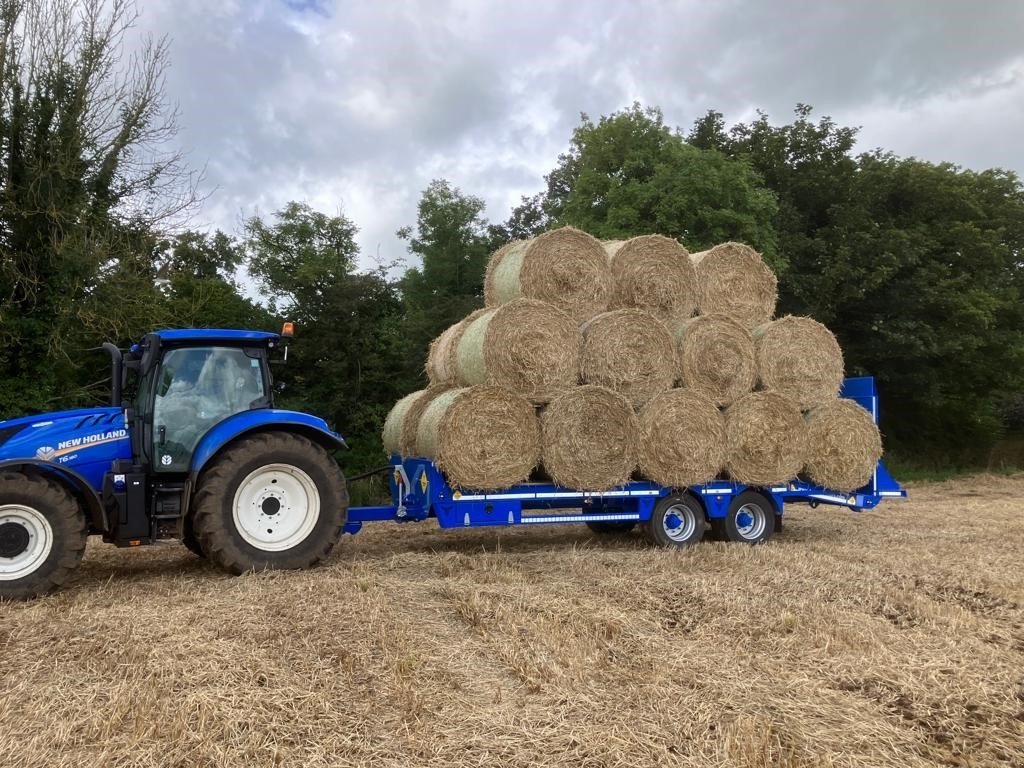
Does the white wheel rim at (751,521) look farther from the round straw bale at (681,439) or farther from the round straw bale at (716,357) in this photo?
the round straw bale at (716,357)

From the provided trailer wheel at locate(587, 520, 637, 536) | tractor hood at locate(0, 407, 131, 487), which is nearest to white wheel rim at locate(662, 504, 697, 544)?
trailer wheel at locate(587, 520, 637, 536)

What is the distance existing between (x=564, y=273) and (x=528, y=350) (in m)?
0.96

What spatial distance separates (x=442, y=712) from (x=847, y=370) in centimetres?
1828

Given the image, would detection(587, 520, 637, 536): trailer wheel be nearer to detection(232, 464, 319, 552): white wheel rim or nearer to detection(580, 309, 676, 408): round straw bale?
detection(580, 309, 676, 408): round straw bale

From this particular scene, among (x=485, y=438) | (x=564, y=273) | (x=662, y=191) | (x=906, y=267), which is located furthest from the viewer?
(x=906, y=267)

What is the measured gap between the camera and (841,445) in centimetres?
841

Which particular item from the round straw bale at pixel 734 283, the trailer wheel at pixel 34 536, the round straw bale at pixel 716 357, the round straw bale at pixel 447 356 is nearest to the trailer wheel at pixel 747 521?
the round straw bale at pixel 716 357

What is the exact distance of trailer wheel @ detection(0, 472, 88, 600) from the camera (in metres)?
5.48

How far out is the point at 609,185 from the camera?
18.5 metres

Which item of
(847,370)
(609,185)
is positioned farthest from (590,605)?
(847,370)

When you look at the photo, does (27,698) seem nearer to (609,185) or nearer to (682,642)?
(682,642)

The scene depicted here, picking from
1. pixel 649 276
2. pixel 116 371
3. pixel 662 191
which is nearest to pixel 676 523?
pixel 649 276

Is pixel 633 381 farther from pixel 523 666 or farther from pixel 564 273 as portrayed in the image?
pixel 523 666

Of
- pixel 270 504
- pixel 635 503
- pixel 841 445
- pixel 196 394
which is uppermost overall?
pixel 196 394
